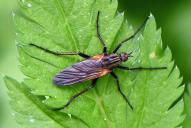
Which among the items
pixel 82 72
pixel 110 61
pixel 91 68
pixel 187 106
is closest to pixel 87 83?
pixel 82 72

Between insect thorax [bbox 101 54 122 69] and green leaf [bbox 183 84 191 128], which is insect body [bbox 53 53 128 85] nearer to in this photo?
insect thorax [bbox 101 54 122 69]

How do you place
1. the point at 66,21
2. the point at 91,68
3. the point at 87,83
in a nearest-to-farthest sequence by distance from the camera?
the point at 66,21 < the point at 87,83 < the point at 91,68

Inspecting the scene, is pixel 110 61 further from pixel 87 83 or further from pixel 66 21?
pixel 66 21

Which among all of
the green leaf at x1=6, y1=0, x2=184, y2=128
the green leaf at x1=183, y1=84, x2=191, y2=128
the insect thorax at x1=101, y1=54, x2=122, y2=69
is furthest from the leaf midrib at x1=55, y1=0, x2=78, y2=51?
the green leaf at x1=183, y1=84, x2=191, y2=128

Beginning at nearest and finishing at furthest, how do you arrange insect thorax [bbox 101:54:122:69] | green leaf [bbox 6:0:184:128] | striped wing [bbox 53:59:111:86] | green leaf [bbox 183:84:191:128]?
green leaf [bbox 6:0:184:128]
striped wing [bbox 53:59:111:86]
green leaf [bbox 183:84:191:128]
insect thorax [bbox 101:54:122:69]

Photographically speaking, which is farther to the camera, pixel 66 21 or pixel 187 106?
pixel 187 106

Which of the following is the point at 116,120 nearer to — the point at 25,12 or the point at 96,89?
the point at 96,89
